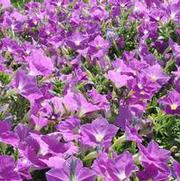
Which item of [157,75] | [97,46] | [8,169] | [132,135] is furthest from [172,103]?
[8,169]

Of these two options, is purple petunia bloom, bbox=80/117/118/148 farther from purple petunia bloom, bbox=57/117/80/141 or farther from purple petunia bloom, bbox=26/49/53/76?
purple petunia bloom, bbox=26/49/53/76

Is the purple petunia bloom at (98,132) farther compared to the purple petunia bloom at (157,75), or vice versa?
the purple petunia bloom at (157,75)

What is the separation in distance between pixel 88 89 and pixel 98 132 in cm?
67

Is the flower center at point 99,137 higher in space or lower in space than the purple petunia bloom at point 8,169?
higher

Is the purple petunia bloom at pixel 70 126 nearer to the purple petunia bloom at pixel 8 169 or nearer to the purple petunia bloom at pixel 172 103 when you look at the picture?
the purple petunia bloom at pixel 8 169

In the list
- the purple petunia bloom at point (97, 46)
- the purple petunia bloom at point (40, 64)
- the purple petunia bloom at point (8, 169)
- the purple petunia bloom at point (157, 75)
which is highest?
the purple petunia bloom at point (157, 75)

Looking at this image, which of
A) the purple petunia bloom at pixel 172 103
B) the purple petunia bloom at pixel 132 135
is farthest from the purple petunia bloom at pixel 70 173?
the purple petunia bloom at pixel 172 103

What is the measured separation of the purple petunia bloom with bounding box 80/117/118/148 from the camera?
227 centimetres

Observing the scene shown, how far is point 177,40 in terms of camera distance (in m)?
3.74

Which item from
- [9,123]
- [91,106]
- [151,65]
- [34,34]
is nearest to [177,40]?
[151,65]

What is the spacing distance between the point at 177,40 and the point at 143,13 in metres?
0.46

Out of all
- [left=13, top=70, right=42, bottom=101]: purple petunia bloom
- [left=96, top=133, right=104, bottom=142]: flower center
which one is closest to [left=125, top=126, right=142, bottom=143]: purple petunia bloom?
[left=96, top=133, right=104, bottom=142]: flower center

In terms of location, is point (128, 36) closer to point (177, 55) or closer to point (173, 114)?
point (177, 55)

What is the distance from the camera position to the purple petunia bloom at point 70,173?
6.42 ft
